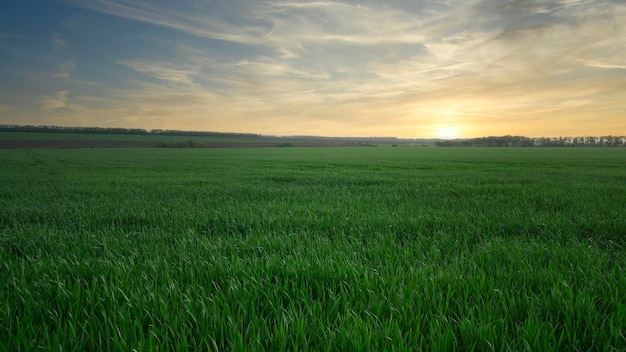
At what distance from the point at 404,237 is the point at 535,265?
5.41ft

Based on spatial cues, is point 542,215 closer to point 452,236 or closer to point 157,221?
point 452,236

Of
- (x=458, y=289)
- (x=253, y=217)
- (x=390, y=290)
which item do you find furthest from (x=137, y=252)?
(x=458, y=289)

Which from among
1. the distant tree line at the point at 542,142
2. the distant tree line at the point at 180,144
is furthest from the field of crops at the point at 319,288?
the distant tree line at the point at 542,142

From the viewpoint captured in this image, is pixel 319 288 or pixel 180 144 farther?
pixel 180 144

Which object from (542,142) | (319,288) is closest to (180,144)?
(319,288)

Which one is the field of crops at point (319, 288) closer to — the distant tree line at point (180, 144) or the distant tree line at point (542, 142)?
the distant tree line at point (180, 144)

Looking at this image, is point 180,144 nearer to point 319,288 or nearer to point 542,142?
point 319,288

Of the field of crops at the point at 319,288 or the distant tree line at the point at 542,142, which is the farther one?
the distant tree line at the point at 542,142

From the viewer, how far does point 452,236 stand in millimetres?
4535

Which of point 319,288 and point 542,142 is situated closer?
point 319,288

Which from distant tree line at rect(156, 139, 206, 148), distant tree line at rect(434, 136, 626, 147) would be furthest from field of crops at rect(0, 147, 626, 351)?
distant tree line at rect(434, 136, 626, 147)

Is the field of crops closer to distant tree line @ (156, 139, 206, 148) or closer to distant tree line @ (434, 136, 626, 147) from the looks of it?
distant tree line @ (156, 139, 206, 148)

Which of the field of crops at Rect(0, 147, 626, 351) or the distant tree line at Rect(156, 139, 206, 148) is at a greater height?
the distant tree line at Rect(156, 139, 206, 148)

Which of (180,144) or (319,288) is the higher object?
(180,144)
